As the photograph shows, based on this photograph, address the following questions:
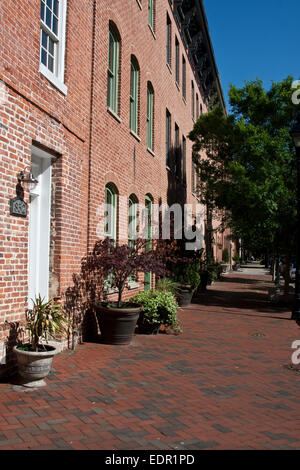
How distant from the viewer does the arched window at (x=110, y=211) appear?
9695 mm

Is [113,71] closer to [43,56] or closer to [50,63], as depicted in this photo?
[50,63]

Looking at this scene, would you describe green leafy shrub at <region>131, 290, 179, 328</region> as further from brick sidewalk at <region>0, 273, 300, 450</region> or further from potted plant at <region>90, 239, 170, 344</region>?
potted plant at <region>90, 239, 170, 344</region>

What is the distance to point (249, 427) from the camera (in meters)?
4.28

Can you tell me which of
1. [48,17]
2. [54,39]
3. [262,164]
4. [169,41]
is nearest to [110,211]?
[54,39]

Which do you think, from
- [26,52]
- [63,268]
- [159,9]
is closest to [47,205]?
[63,268]

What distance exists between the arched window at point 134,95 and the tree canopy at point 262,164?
371 cm

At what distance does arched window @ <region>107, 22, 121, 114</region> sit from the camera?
9.95m

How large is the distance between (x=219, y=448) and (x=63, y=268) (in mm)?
4208

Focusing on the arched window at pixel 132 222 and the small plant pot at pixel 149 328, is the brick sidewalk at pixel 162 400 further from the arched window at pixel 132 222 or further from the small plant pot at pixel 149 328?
the arched window at pixel 132 222

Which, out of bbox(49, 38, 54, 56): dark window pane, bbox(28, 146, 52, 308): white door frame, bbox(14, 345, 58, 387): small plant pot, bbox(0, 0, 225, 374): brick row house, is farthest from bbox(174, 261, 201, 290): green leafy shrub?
bbox(14, 345, 58, 387): small plant pot

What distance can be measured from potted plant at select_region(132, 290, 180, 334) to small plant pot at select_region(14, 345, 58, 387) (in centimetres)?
387

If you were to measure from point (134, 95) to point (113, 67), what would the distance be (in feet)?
6.11

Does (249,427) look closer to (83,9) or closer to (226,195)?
(83,9)

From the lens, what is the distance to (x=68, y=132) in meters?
7.40
